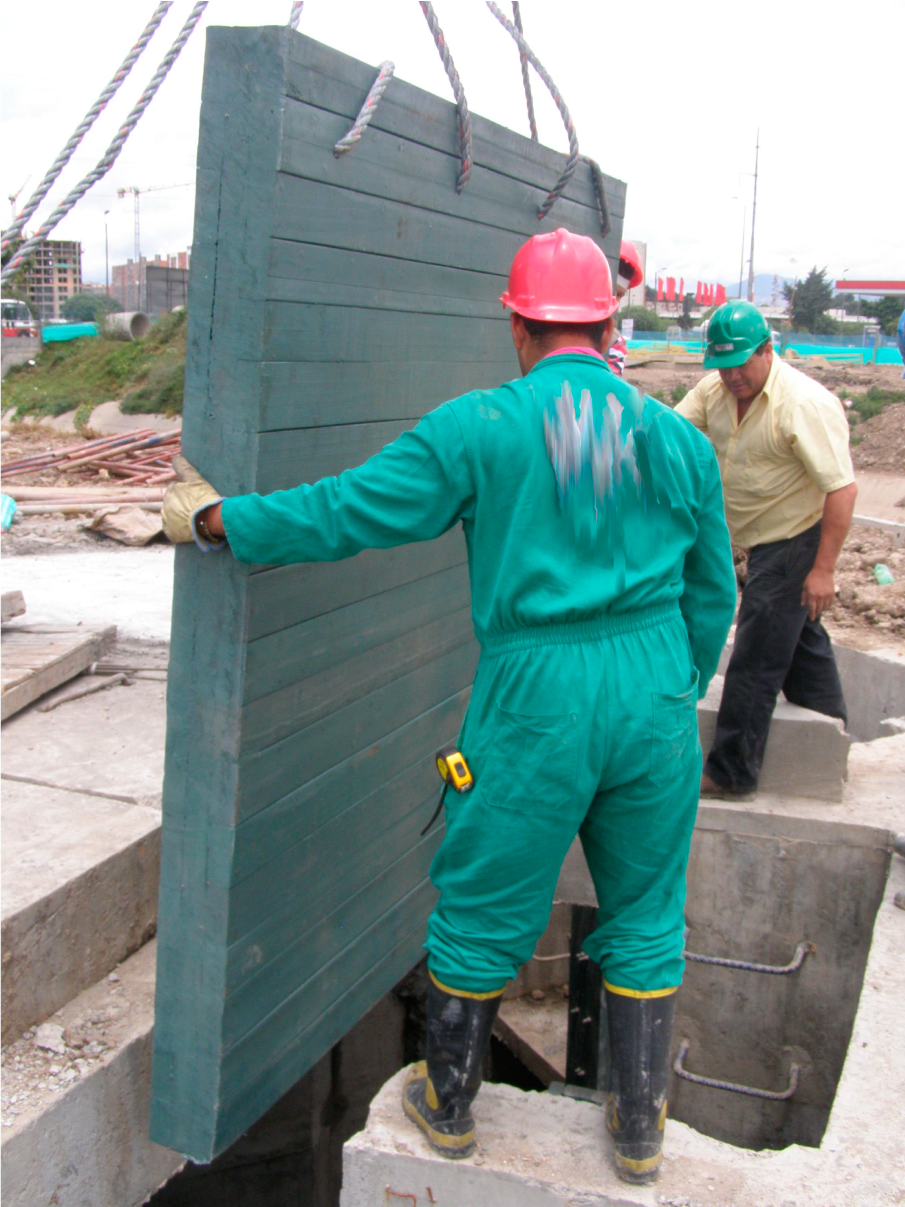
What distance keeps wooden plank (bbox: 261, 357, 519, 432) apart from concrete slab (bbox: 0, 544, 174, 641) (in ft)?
8.69

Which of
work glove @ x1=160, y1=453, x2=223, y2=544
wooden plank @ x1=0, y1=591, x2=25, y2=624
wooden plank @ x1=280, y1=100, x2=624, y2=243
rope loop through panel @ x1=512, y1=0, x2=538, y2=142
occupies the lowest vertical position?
wooden plank @ x1=0, y1=591, x2=25, y2=624

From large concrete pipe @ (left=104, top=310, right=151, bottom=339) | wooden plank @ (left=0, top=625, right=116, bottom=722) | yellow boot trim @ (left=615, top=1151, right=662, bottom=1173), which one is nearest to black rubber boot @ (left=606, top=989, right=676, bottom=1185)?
yellow boot trim @ (left=615, top=1151, right=662, bottom=1173)

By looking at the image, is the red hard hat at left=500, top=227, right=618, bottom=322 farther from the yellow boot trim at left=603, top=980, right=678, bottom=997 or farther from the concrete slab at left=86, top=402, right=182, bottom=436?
the concrete slab at left=86, top=402, right=182, bottom=436

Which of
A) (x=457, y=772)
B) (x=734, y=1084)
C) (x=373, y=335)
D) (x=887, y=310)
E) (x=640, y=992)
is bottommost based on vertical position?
(x=734, y=1084)

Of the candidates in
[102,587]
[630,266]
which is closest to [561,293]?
[630,266]

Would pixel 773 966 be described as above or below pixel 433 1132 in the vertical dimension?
below

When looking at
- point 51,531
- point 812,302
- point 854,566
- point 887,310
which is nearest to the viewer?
point 51,531

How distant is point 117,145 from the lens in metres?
2.12

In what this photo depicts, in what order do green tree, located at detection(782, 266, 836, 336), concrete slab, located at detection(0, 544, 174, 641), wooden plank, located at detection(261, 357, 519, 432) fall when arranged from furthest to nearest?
1. green tree, located at detection(782, 266, 836, 336)
2. concrete slab, located at detection(0, 544, 174, 641)
3. wooden plank, located at detection(261, 357, 519, 432)

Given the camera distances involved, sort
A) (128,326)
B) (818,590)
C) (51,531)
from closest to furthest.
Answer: (818,590) → (51,531) → (128,326)

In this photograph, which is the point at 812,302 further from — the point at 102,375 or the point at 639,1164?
the point at 639,1164

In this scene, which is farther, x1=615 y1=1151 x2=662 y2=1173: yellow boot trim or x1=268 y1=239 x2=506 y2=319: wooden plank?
x1=615 y1=1151 x2=662 y2=1173: yellow boot trim

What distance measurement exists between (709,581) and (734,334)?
1510 millimetres

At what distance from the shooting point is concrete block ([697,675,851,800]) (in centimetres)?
431
